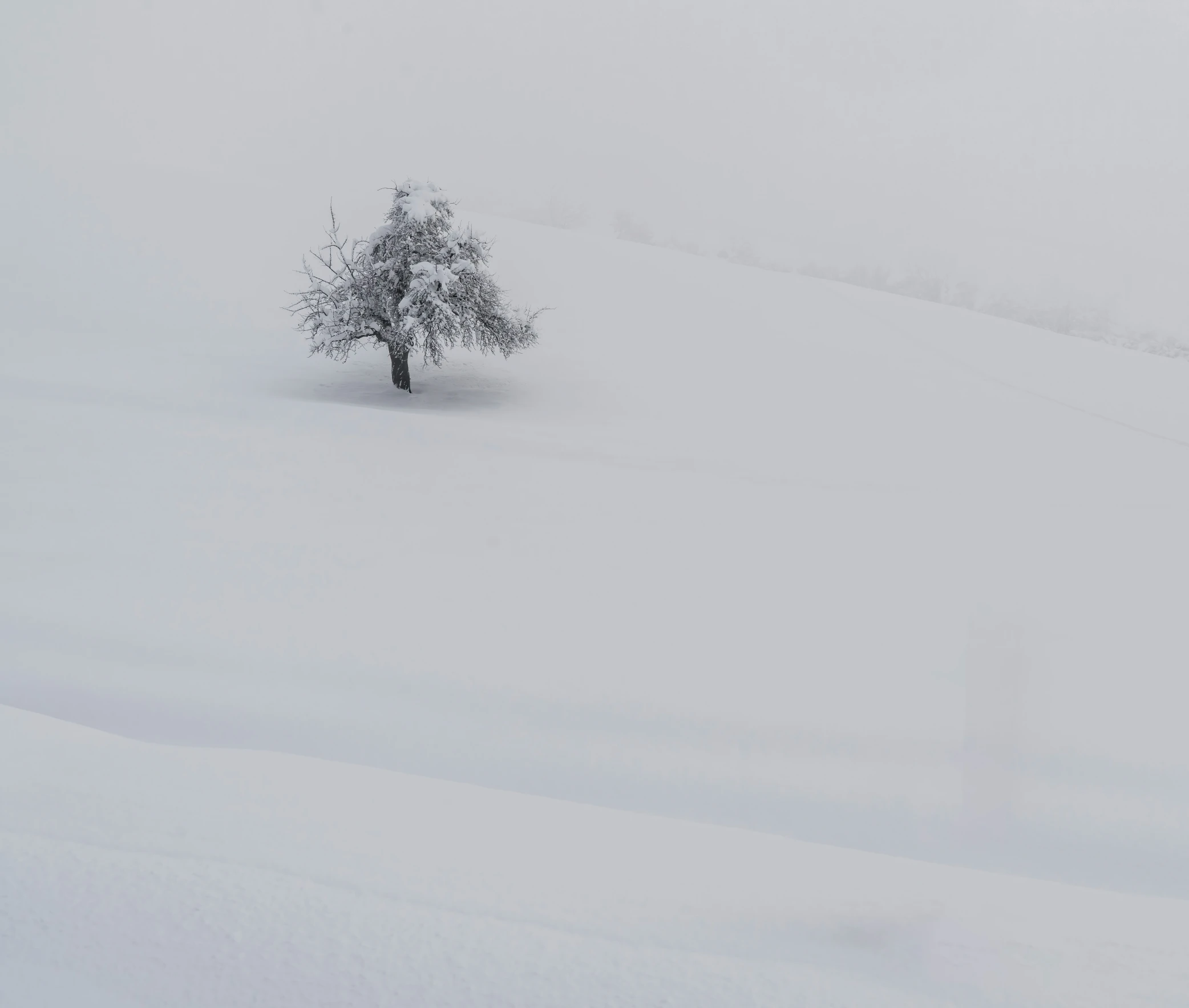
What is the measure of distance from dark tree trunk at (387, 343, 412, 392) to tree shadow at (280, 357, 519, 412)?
11 centimetres

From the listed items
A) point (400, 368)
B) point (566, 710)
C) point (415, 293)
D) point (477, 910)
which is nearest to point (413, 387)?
point (400, 368)

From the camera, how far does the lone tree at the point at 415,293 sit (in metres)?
13.0

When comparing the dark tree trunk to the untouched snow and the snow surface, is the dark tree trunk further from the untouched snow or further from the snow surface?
the untouched snow

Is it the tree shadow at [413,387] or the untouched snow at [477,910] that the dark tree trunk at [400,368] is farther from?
the untouched snow at [477,910]

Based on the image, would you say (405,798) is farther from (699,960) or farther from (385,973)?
(699,960)

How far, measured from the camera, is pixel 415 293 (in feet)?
42.9

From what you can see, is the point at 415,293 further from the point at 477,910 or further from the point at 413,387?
the point at 477,910

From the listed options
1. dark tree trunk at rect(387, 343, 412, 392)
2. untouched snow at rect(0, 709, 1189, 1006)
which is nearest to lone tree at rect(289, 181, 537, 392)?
dark tree trunk at rect(387, 343, 412, 392)

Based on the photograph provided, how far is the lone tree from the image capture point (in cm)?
1305

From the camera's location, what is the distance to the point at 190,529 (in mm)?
7246

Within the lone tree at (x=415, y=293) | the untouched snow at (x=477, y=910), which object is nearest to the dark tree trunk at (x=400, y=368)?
the lone tree at (x=415, y=293)

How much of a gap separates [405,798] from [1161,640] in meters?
5.53

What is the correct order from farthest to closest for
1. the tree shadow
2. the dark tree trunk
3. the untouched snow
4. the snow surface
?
the dark tree trunk, the tree shadow, the snow surface, the untouched snow

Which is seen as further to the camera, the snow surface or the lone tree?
the lone tree
